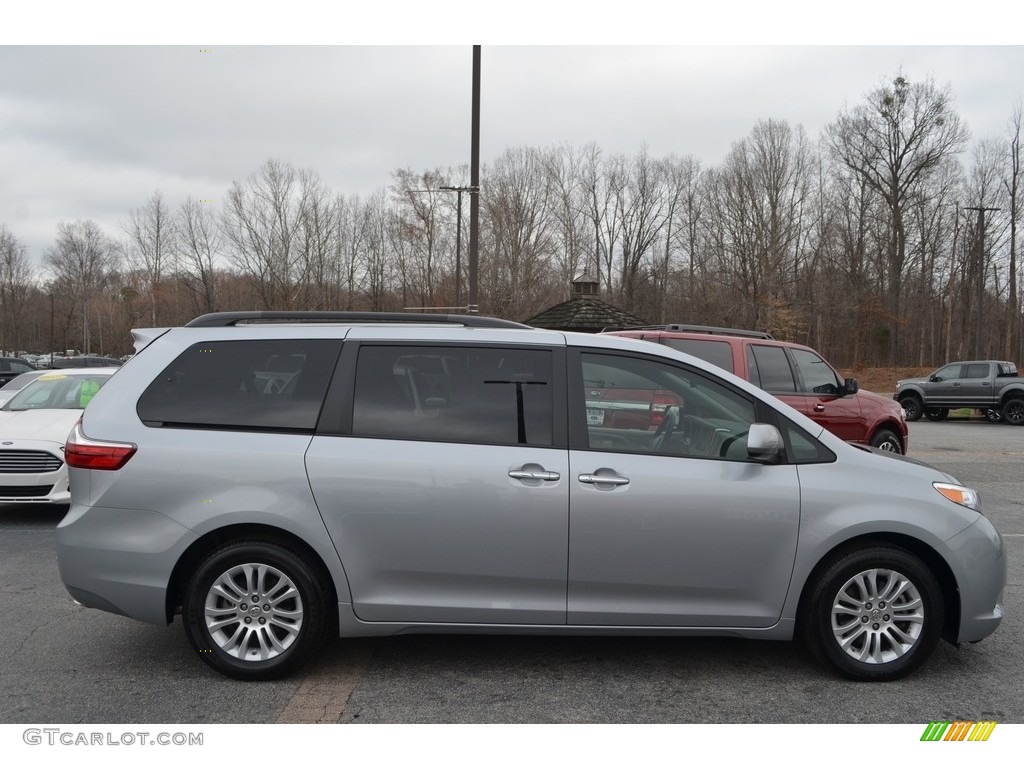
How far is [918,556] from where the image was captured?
4148 millimetres

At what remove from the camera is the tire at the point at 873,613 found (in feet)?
13.2

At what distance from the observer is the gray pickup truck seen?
2438 centimetres

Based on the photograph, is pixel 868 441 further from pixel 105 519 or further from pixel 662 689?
pixel 105 519

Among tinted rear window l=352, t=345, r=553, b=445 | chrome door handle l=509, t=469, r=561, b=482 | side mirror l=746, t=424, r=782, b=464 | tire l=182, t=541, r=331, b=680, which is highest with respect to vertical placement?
tinted rear window l=352, t=345, r=553, b=445

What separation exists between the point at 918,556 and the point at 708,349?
5.17 metres

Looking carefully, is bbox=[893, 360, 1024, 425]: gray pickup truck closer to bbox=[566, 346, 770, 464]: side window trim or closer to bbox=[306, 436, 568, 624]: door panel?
bbox=[566, 346, 770, 464]: side window trim

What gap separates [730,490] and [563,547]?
885 mm

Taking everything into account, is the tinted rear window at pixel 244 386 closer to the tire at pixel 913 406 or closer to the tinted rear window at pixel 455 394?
the tinted rear window at pixel 455 394

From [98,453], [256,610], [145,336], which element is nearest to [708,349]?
[145,336]

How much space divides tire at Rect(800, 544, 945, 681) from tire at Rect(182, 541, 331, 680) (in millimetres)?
2544

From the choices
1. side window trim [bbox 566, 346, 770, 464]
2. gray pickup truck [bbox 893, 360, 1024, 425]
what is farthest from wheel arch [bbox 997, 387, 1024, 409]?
side window trim [bbox 566, 346, 770, 464]

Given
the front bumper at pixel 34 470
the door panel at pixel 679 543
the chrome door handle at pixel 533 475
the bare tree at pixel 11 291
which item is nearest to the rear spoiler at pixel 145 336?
the chrome door handle at pixel 533 475

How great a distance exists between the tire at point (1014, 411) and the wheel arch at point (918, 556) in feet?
78.3

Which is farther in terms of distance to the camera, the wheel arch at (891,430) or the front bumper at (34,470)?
the wheel arch at (891,430)
